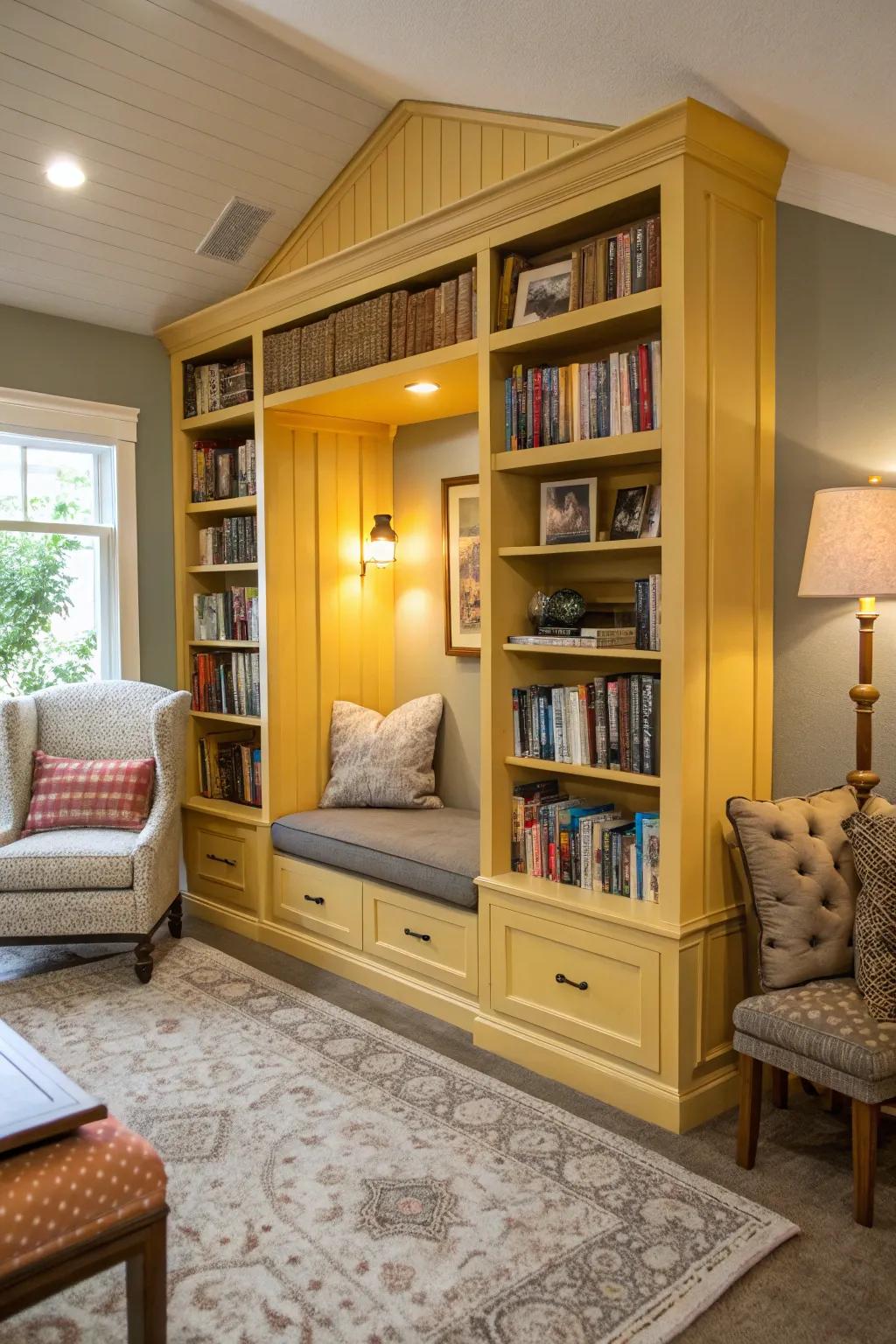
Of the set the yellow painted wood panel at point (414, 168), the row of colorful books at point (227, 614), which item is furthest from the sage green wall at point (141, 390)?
the yellow painted wood panel at point (414, 168)

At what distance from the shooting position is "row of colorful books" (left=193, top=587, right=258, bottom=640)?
432 centimetres

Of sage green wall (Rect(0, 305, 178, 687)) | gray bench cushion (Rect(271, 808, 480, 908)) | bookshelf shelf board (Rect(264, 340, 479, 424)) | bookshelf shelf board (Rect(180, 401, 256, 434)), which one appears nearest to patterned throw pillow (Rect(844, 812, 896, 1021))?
gray bench cushion (Rect(271, 808, 480, 908))

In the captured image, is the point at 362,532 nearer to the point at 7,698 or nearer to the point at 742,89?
the point at 7,698

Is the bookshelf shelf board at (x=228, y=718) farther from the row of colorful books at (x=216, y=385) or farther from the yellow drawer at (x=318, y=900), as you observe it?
the row of colorful books at (x=216, y=385)

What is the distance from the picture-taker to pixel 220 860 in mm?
4441

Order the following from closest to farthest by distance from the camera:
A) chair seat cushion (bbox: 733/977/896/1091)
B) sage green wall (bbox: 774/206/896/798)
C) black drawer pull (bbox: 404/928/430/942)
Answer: chair seat cushion (bbox: 733/977/896/1091)
sage green wall (bbox: 774/206/896/798)
black drawer pull (bbox: 404/928/430/942)

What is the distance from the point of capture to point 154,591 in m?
4.65

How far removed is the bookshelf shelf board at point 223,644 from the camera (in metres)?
4.29

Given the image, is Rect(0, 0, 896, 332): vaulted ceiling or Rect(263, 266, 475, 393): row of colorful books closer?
Rect(0, 0, 896, 332): vaulted ceiling

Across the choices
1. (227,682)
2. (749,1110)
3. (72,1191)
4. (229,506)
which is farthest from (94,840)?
(749,1110)

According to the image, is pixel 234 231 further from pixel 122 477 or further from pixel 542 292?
pixel 542 292

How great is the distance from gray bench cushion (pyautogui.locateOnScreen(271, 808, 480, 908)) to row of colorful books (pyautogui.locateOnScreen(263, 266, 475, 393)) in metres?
1.65

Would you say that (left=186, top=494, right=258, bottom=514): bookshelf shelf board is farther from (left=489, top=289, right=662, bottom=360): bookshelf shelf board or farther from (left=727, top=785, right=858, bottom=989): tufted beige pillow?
(left=727, top=785, right=858, bottom=989): tufted beige pillow

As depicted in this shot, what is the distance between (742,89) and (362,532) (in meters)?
2.30
